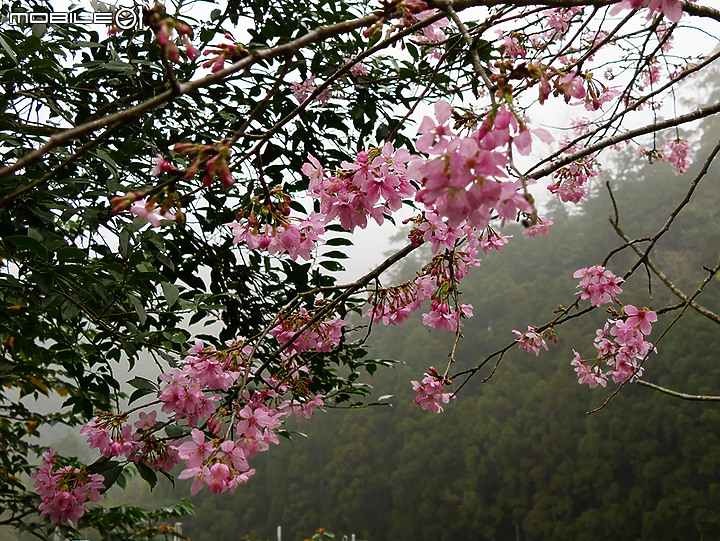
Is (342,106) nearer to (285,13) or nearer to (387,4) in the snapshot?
(285,13)

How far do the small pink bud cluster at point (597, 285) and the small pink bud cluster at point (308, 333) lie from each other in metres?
0.65

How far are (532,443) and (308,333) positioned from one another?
11.6 meters

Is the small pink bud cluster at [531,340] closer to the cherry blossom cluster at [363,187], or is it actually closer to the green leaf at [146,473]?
the cherry blossom cluster at [363,187]

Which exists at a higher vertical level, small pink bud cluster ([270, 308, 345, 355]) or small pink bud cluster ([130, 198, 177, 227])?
small pink bud cluster ([270, 308, 345, 355])

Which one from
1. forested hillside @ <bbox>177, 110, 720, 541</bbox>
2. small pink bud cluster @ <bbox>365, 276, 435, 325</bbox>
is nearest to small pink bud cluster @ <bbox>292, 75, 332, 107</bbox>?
small pink bud cluster @ <bbox>365, 276, 435, 325</bbox>

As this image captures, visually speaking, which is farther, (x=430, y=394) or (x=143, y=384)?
(x=430, y=394)

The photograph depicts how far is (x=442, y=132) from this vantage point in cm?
48

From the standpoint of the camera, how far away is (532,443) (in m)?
11.5

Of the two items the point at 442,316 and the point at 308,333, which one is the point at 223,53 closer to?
the point at 308,333

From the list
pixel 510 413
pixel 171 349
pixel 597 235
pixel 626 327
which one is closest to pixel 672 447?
pixel 510 413

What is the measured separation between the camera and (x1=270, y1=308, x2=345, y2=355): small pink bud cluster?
111cm

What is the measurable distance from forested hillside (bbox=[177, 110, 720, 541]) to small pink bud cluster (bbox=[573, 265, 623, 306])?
8129mm

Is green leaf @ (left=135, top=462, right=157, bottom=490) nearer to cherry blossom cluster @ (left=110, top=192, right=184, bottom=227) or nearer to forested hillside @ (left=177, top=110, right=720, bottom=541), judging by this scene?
cherry blossom cluster @ (left=110, top=192, right=184, bottom=227)

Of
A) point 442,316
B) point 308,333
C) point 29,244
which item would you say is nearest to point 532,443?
point 442,316
